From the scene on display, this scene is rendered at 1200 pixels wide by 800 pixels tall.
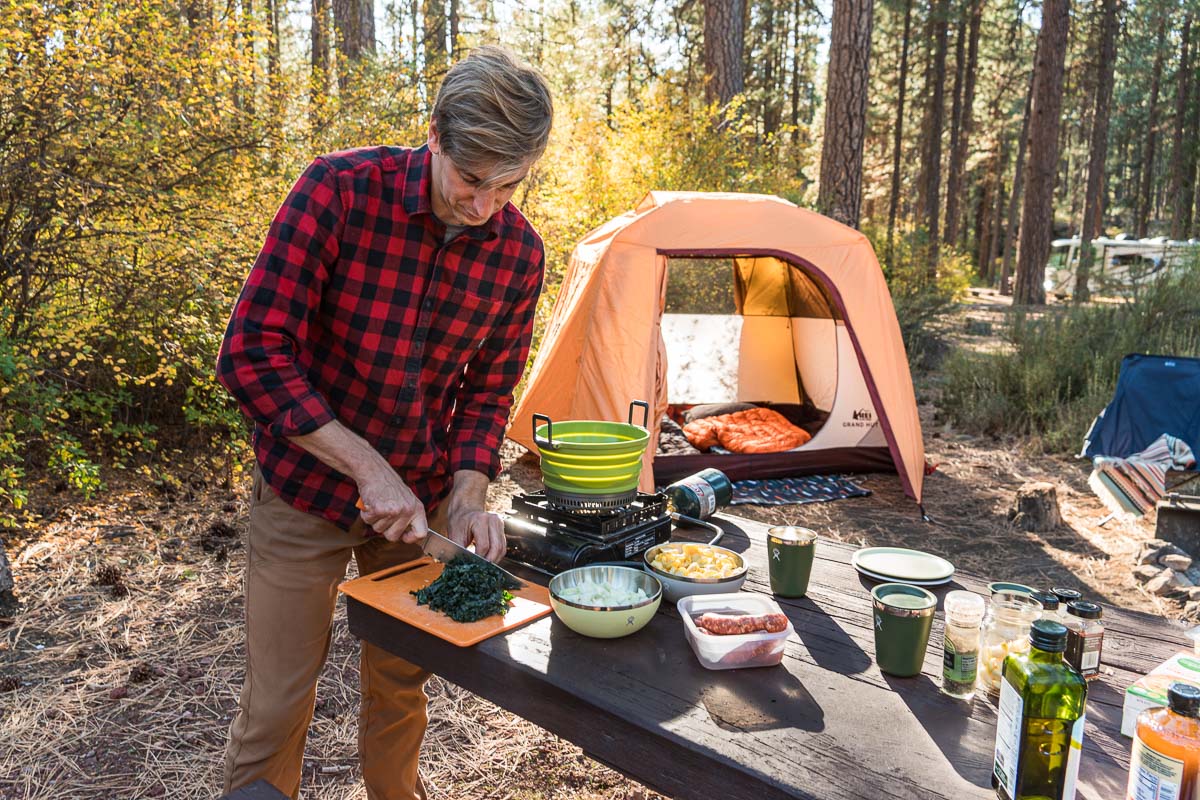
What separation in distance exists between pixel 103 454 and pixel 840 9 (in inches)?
281

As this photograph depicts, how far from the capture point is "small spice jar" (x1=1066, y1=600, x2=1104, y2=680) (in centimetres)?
118

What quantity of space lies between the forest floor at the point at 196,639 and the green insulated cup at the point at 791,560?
Result: 1149mm

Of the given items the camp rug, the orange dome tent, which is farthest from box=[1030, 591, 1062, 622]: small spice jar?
the camp rug

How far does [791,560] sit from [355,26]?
7.89 metres

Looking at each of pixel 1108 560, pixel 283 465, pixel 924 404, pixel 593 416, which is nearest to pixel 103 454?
pixel 593 416

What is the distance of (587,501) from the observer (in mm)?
1903

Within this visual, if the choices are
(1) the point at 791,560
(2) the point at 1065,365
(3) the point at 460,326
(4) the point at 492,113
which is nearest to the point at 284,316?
(3) the point at 460,326

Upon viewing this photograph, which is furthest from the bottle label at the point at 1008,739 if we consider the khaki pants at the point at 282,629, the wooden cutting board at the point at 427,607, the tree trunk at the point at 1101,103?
the tree trunk at the point at 1101,103

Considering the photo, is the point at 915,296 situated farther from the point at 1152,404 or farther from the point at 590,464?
the point at 590,464

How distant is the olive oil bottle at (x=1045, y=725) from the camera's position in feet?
3.65

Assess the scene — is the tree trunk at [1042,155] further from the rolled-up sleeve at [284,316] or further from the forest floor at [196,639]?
the rolled-up sleeve at [284,316]

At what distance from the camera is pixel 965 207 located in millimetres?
29375

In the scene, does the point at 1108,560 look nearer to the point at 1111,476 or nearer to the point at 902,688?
the point at 1111,476

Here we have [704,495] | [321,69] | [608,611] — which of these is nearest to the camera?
[608,611]
